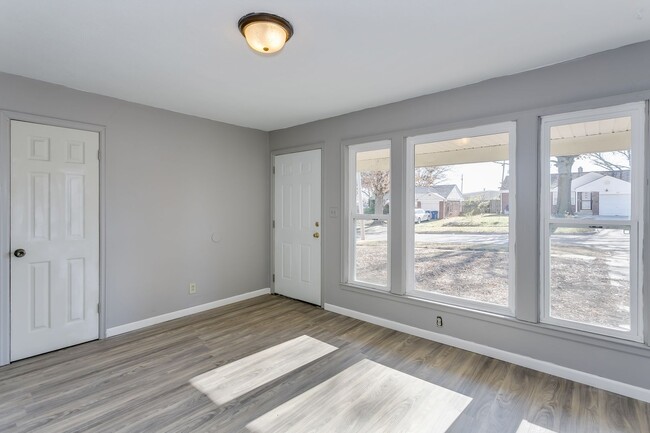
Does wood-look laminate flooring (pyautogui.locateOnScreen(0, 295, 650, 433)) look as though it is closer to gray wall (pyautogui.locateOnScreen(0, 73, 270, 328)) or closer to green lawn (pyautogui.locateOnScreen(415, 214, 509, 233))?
gray wall (pyautogui.locateOnScreen(0, 73, 270, 328))

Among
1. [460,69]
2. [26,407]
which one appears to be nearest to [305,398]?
[26,407]

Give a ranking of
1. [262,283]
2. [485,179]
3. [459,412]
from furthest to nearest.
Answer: [262,283]
[485,179]
[459,412]

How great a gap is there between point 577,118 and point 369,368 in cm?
264

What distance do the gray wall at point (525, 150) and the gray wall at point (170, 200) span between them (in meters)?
1.82

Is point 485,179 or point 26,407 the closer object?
point 26,407

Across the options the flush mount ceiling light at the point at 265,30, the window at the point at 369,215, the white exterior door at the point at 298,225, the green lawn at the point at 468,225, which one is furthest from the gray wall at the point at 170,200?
the green lawn at the point at 468,225

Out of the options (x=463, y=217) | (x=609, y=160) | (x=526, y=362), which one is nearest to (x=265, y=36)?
(x=463, y=217)

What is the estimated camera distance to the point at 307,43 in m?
2.22

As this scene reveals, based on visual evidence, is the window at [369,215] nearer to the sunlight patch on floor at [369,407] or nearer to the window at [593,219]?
the sunlight patch on floor at [369,407]

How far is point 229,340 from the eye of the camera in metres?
3.21

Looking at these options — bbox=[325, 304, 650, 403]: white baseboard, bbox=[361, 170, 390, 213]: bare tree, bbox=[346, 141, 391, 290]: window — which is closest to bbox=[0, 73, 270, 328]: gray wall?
bbox=[346, 141, 391, 290]: window

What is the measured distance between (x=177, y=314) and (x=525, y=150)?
4.10 metres

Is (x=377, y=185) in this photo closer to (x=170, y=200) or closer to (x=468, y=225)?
(x=468, y=225)

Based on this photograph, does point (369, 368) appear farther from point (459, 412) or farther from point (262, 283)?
point (262, 283)
